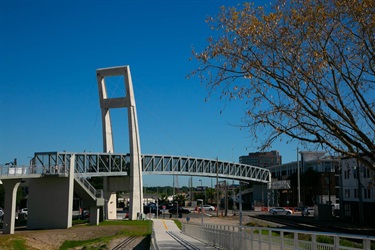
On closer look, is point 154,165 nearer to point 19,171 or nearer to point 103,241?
point 19,171

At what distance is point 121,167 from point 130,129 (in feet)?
22.7

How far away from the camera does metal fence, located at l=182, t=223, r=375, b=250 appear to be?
10672 mm

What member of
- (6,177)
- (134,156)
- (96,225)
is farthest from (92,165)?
(6,177)

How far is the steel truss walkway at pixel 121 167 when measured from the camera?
189 ft

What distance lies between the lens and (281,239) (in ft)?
48.9

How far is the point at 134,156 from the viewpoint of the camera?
7550 centimetres

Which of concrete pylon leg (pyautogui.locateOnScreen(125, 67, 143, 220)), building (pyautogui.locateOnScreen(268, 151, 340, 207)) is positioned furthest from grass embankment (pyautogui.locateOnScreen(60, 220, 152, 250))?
building (pyautogui.locateOnScreen(268, 151, 340, 207))

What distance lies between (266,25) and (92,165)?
60.7m

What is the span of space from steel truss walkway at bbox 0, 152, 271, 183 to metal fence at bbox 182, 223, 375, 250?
29000 mm

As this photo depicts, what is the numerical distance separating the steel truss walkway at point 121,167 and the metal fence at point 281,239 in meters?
29.0

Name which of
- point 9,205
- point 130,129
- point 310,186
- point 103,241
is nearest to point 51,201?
point 9,205

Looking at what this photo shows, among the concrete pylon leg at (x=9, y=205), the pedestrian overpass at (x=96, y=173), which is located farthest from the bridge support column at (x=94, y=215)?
the concrete pylon leg at (x=9, y=205)

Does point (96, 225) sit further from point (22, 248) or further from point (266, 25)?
point (266, 25)

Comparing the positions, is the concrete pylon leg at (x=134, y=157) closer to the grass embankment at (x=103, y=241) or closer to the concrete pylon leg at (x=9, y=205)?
the grass embankment at (x=103, y=241)
